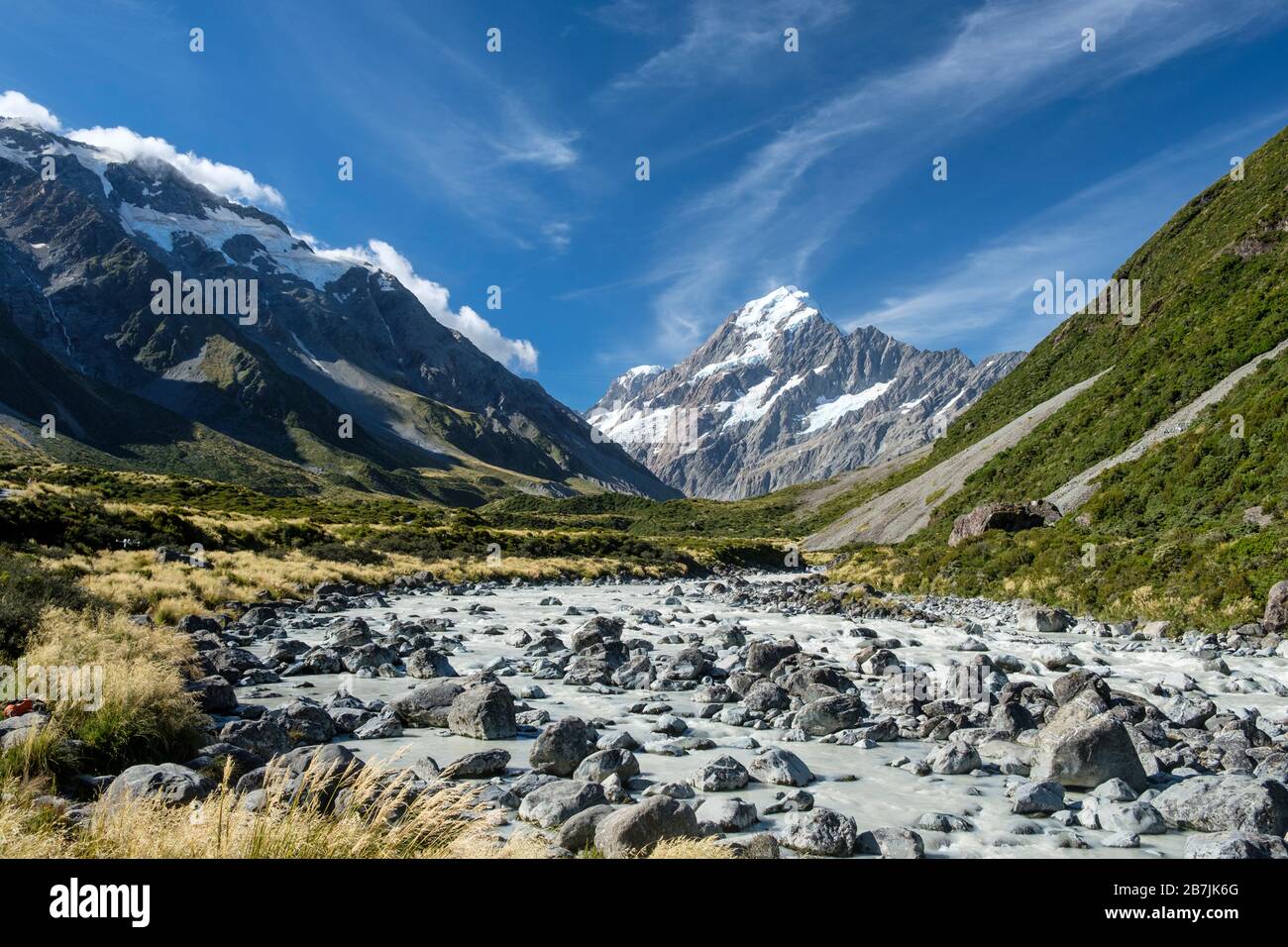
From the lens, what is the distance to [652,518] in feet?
491

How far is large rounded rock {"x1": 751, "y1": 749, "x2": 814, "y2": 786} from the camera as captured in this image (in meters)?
9.14

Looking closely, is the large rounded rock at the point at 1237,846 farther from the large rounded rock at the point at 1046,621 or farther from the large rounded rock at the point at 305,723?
the large rounded rock at the point at 1046,621

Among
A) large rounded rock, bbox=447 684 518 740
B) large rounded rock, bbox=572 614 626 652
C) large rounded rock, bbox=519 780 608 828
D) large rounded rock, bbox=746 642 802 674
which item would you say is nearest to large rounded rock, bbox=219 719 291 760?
large rounded rock, bbox=447 684 518 740

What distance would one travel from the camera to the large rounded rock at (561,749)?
31.0 feet

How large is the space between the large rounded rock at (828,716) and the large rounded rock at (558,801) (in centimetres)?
495

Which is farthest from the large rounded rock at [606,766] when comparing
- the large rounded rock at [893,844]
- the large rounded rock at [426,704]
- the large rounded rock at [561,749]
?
the large rounded rock at [426,704]

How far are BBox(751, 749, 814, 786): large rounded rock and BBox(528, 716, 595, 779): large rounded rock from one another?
2374 millimetres

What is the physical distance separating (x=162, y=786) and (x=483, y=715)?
526 centimetres

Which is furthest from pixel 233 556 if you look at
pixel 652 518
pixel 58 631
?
pixel 652 518

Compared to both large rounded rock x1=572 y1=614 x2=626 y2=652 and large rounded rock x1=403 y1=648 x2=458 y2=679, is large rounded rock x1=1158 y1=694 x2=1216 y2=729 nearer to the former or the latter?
large rounded rock x1=572 y1=614 x2=626 y2=652

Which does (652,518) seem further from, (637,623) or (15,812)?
(15,812)

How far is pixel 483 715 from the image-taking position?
11.3m
